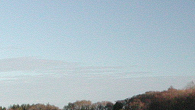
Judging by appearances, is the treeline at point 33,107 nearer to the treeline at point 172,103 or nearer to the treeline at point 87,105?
the treeline at point 87,105

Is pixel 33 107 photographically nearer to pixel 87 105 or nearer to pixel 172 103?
pixel 87 105

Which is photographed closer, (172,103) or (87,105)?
(172,103)

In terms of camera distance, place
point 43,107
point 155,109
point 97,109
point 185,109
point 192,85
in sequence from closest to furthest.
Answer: point 185,109 → point 155,109 → point 192,85 → point 97,109 → point 43,107

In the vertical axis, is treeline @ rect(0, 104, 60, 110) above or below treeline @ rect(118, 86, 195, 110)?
above

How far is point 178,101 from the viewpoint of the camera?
37562mm

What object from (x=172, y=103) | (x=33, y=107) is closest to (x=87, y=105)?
(x=33, y=107)

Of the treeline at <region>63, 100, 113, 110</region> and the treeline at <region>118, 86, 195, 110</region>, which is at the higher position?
the treeline at <region>63, 100, 113, 110</region>

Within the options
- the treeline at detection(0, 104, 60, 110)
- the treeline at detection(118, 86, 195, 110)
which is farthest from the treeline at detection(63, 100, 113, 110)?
the treeline at detection(118, 86, 195, 110)

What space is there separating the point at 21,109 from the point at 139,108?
28.9 meters

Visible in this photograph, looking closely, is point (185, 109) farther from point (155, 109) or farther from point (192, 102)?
point (155, 109)

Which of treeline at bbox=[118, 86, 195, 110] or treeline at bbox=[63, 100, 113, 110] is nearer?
treeline at bbox=[118, 86, 195, 110]

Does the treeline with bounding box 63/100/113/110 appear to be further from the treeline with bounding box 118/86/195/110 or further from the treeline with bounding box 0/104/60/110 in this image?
the treeline with bounding box 118/86/195/110

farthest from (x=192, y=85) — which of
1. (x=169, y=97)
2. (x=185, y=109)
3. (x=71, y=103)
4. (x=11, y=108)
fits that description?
(x=11, y=108)

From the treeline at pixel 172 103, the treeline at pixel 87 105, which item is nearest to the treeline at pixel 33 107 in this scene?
the treeline at pixel 87 105
